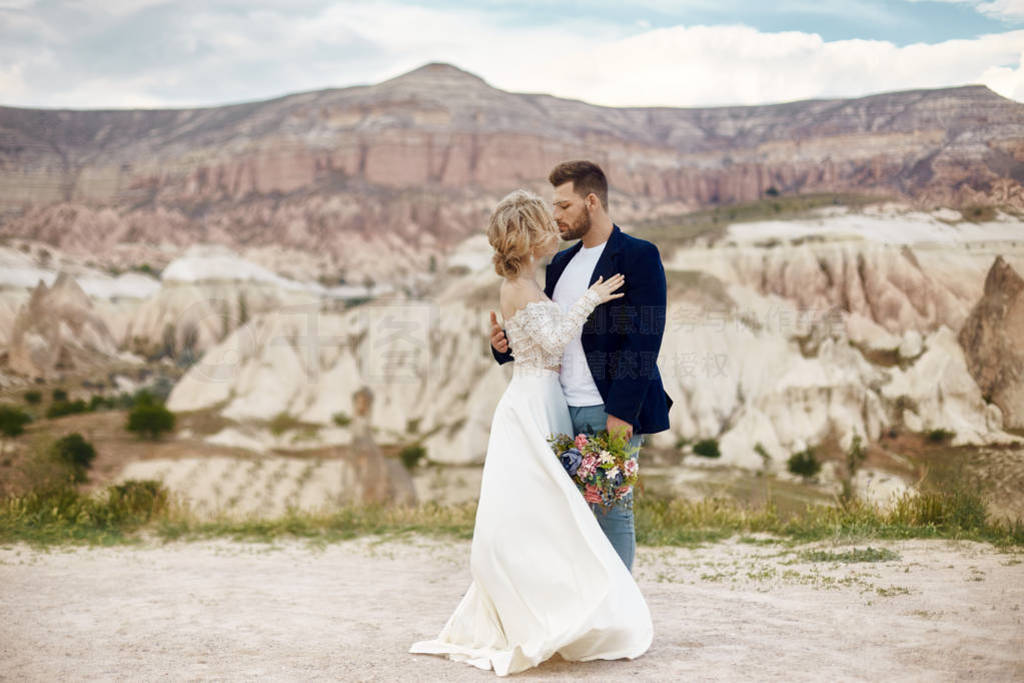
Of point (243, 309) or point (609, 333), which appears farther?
point (243, 309)

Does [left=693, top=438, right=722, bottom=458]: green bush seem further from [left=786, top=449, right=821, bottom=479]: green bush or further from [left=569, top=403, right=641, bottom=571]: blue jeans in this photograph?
[left=569, top=403, right=641, bottom=571]: blue jeans

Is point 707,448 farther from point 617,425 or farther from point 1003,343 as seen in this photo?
point 617,425

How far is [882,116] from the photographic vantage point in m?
40.1

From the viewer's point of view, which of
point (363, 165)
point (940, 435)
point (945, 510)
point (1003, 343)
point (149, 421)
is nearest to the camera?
point (945, 510)

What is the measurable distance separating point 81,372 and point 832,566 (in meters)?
46.4

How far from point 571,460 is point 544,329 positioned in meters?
0.52

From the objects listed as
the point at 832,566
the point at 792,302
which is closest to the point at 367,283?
the point at 792,302

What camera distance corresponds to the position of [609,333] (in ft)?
12.1

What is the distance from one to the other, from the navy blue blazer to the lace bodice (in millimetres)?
140

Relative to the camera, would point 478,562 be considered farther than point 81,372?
No

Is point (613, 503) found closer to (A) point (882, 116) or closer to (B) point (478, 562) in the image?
(B) point (478, 562)

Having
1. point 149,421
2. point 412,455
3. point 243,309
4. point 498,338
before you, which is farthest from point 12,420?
point 498,338

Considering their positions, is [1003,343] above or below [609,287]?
below

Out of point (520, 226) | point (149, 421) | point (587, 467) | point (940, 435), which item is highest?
point (520, 226)
